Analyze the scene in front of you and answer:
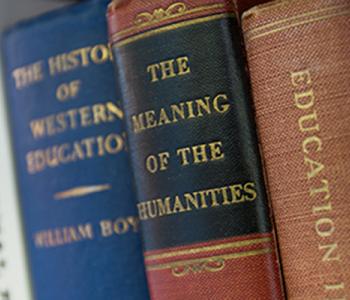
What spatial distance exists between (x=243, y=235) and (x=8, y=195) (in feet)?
0.99

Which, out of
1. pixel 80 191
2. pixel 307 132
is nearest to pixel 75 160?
pixel 80 191

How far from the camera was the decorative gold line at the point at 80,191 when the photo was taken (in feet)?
2.54

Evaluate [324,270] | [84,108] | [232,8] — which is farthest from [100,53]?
[324,270]

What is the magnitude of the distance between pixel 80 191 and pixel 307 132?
244mm

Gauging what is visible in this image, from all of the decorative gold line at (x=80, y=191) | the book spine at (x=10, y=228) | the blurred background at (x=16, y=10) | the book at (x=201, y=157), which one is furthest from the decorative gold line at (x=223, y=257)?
the blurred background at (x=16, y=10)

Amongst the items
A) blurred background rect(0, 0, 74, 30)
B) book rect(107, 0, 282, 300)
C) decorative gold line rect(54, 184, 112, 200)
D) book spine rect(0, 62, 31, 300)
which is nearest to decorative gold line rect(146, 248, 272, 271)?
book rect(107, 0, 282, 300)

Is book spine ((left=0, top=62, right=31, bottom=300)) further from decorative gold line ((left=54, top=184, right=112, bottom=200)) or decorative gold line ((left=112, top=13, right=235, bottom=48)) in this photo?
decorative gold line ((left=112, top=13, right=235, bottom=48))

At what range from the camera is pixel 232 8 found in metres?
0.67

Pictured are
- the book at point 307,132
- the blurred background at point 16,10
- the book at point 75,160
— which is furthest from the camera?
the blurred background at point 16,10

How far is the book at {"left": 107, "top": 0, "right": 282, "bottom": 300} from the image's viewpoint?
0.66 metres

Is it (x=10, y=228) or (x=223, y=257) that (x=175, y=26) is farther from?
(x=10, y=228)

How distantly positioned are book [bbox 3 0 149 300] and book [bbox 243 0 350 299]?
0.16 m

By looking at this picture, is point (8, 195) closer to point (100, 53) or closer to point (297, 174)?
point (100, 53)

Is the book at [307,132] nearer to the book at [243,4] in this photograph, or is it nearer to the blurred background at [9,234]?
the book at [243,4]
